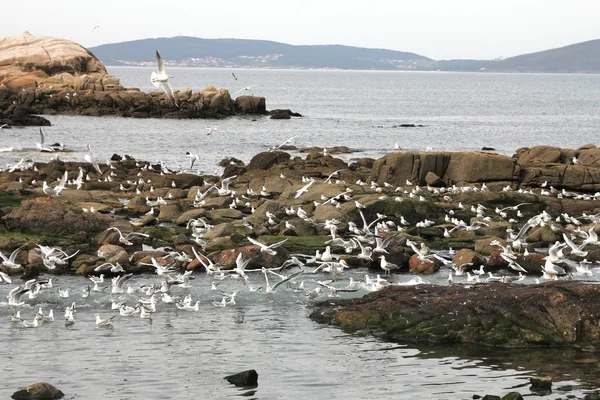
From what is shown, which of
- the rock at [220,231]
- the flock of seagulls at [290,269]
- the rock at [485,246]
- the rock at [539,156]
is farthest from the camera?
the rock at [539,156]

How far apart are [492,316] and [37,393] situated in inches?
367

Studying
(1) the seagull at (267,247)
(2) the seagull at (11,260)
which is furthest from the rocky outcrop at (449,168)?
(2) the seagull at (11,260)

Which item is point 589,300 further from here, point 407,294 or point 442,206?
point 442,206

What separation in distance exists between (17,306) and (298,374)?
8438 millimetres

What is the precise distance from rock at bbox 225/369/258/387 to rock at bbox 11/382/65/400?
3.13 m

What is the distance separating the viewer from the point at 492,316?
20828 millimetres

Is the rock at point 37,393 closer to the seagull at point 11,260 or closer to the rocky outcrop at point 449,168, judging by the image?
the seagull at point 11,260

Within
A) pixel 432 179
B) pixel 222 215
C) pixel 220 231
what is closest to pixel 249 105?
pixel 432 179

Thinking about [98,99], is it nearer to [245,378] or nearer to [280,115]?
[280,115]

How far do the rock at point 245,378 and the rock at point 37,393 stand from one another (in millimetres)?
3130

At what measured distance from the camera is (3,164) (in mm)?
57125

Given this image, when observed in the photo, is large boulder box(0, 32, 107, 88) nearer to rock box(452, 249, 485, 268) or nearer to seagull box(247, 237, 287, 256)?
seagull box(247, 237, 287, 256)

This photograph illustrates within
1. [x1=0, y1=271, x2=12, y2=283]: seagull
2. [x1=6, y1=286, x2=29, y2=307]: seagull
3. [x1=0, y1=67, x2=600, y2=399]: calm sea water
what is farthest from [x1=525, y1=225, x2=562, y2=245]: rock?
[x1=6, y1=286, x2=29, y2=307]: seagull

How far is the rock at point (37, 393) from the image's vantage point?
16609 mm
